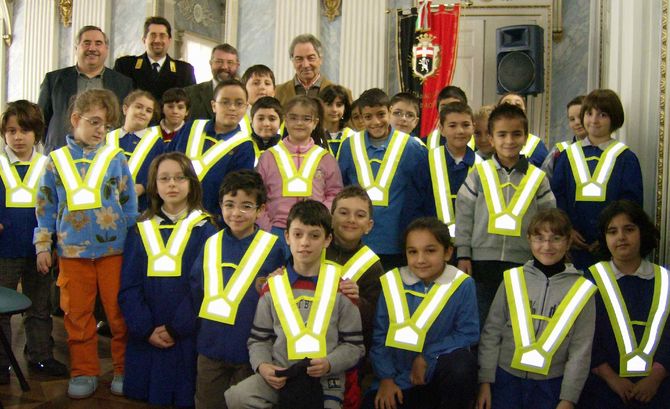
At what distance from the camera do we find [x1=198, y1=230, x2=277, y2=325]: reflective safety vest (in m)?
3.11

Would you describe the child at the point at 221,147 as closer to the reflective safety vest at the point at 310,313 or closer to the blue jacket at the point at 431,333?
the reflective safety vest at the point at 310,313

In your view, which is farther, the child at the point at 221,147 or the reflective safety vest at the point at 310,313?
the child at the point at 221,147

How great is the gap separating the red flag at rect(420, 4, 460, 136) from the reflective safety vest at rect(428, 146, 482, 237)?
4.07m

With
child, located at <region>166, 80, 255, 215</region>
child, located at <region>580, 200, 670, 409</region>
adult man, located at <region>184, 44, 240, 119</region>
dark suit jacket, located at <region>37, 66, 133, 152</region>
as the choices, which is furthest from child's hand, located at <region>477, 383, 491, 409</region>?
dark suit jacket, located at <region>37, 66, 133, 152</region>

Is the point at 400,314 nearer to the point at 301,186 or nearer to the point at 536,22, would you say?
the point at 301,186

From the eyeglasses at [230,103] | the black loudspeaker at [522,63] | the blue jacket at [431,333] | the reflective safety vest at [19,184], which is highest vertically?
the black loudspeaker at [522,63]

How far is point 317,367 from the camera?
109 inches

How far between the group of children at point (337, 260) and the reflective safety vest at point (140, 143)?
0.05ft

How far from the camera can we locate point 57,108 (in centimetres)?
475

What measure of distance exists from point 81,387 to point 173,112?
5.83ft

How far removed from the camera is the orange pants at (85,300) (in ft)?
11.1

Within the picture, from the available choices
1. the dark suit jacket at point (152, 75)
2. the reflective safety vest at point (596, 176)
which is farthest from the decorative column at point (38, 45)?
the reflective safety vest at point (596, 176)

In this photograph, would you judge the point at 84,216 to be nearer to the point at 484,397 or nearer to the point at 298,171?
the point at 298,171

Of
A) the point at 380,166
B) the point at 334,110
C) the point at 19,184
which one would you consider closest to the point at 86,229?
the point at 19,184
